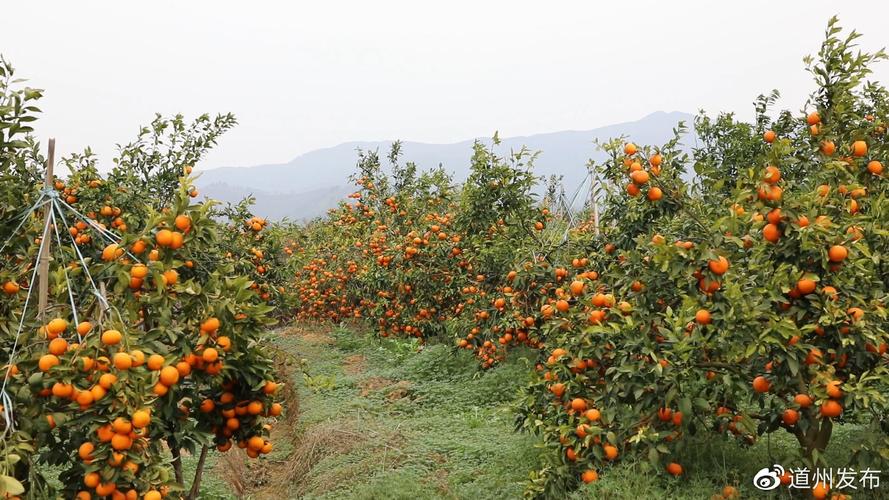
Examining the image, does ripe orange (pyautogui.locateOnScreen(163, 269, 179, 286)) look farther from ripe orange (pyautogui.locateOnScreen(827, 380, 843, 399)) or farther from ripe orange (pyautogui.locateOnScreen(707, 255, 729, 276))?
ripe orange (pyautogui.locateOnScreen(827, 380, 843, 399))

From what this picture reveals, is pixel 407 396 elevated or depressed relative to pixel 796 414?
depressed

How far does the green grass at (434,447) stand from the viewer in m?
3.40

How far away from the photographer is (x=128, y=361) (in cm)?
202

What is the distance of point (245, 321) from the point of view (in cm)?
253

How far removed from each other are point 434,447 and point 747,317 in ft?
9.51

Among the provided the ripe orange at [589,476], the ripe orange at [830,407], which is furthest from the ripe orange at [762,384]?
the ripe orange at [589,476]

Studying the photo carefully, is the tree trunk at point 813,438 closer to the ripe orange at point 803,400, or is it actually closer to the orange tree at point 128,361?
the ripe orange at point 803,400

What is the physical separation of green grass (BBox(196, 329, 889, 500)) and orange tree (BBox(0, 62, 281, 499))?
75 centimetres

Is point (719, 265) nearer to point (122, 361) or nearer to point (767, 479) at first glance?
point (767, 479)

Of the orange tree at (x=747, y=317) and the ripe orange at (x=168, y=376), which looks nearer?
the ripe orange at (x=168, y=376)

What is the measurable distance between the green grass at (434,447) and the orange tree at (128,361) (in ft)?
2.47

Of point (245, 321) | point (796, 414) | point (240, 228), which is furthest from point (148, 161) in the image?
point (796, 414)

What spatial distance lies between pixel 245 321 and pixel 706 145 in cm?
760

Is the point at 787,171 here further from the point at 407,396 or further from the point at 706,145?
the point at 706,145
